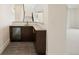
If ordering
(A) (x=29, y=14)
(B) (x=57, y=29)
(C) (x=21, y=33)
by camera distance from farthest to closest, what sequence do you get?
1. (C) (x=21, y=33)
2. (A) (x=29, y=14)
3. (B) (x=57, y=29)

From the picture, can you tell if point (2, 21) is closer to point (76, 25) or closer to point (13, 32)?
point (13, 32)

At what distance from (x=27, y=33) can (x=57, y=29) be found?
383 mm

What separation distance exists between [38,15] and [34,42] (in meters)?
0.32

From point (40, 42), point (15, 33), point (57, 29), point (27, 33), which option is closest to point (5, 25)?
point (15, 33)

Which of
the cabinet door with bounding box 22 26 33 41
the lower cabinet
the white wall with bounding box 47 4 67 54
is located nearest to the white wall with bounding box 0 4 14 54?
the cabinet door with bounding box 22 26 33 41

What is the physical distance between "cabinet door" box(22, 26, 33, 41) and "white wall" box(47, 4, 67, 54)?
231 millimetres

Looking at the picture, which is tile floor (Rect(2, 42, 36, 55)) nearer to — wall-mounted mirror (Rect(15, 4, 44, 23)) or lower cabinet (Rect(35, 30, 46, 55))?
lower cabinet (Rect(35, 30, 46, 55))

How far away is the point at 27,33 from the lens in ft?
4.80

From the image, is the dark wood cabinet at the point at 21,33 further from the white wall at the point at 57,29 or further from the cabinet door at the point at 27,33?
the white wall at the point at 57,29

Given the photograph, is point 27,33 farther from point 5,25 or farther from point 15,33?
point 5,25

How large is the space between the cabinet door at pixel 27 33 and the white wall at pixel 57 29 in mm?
231

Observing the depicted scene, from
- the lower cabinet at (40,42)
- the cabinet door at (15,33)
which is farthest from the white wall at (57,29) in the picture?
the cabinet door at (15,33)

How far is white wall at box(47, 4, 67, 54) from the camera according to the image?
49.7 inches
